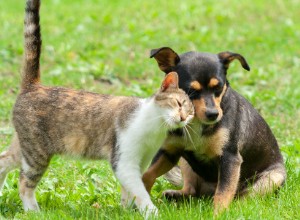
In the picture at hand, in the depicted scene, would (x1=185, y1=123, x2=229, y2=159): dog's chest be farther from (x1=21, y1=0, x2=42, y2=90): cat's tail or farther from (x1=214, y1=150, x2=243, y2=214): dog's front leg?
(x1=21, y1=0, x2=42, y2=90): cat's tail

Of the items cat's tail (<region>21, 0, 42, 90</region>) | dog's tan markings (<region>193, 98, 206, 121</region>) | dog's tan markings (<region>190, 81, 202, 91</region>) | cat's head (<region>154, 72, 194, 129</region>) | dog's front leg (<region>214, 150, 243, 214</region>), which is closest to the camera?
cat's head (<region>154, 72, 194, 129</region>)

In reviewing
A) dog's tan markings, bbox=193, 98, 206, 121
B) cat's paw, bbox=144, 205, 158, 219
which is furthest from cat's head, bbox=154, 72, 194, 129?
cat's paw, bbox=144, 205, 158, 219

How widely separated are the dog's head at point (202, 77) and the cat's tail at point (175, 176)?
128cm

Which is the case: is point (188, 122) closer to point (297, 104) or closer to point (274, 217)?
point (274, 217)

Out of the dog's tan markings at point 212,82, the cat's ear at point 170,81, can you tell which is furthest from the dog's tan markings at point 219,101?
the cat's ear at point 170,81

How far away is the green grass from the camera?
20.8 ft

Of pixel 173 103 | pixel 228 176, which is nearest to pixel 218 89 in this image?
pixel 173 103

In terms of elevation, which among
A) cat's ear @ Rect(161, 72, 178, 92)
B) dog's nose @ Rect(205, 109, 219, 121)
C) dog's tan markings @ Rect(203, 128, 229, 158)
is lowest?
dog's tan markings @ Rect(203, 128, 229, 158)

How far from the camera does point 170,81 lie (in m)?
5.90

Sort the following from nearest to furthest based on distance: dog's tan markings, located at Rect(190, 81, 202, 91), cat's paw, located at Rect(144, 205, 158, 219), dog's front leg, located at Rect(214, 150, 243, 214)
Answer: cat's paw, located at Rect(144, 205, 158, 219) → dog's tan markings, located at Rect(190, 81, 202, 91) → dog's front leg, located at Rect(214, 150, 243, 214)

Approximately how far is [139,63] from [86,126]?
5.74 metres

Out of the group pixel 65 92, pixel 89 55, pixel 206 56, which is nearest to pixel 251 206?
pixel 206 56

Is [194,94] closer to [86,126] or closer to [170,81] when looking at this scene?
[170,81]

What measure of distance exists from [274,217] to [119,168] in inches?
50.3
